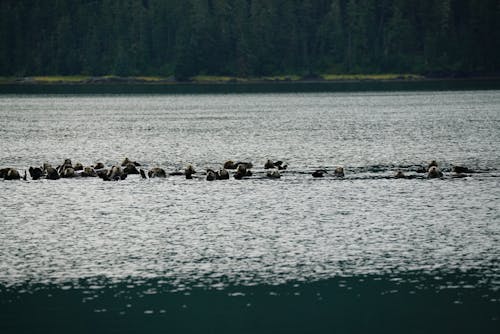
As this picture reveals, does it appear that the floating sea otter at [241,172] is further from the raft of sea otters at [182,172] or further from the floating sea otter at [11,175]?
the floating sea otter at [11,175]

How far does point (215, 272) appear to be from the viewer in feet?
122

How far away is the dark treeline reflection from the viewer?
30.5 m

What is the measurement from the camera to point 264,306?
1287 inches

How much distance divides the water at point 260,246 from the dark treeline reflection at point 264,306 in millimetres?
76

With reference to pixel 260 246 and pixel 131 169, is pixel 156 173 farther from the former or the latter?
pixel 260 246

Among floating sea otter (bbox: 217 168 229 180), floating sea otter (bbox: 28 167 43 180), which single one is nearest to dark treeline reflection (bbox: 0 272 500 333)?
floating sea otter (bbox: 217 168 229 180)

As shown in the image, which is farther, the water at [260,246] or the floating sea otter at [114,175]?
the floating sea otter at [114,175]

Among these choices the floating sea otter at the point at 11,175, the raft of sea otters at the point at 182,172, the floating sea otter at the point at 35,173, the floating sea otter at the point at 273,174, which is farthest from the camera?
the floating sea otter at the point at 35,173

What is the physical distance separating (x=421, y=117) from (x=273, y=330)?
358ft

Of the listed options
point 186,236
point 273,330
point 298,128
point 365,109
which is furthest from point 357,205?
point 365,109

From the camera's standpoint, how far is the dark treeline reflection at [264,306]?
3047 cm

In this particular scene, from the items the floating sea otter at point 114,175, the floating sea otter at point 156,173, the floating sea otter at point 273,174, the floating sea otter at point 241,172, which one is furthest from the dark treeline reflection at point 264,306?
the floating sea otter at point 156,173

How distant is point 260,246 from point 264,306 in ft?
29.4

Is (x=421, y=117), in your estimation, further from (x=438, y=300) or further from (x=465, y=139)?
(x=438, y=300)
